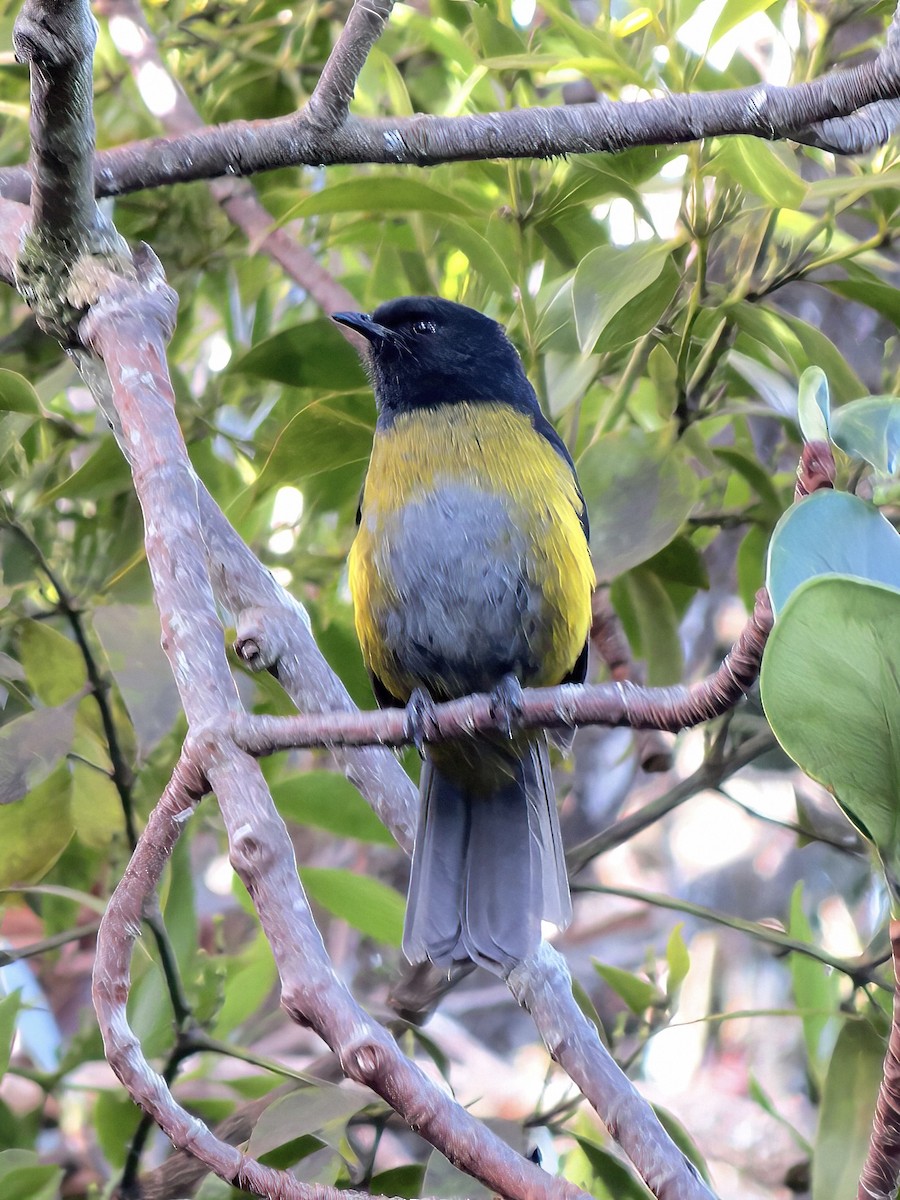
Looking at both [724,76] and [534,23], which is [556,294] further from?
[534,23]

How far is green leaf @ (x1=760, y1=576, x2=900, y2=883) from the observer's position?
77cm

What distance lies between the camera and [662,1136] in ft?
3.83

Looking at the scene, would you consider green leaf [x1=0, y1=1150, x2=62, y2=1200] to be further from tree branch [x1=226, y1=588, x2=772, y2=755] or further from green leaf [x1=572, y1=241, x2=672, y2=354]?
green leaf [x1=572, y1=241, x2=672, y2=354]

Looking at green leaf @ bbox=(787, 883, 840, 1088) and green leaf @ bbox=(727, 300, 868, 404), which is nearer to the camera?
green leaf @ bbox=(727, 300, 868, 404)

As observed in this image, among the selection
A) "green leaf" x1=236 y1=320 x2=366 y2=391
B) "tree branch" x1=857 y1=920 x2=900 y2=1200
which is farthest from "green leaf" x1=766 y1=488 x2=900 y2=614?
"green leaf" x1=236 y1=320 x2=366 y2=391

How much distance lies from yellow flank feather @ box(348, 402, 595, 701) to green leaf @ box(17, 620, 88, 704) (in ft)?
1.30

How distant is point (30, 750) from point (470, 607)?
0.63m

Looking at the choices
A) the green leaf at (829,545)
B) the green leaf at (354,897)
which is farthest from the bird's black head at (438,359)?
the green leaf at (829,545)

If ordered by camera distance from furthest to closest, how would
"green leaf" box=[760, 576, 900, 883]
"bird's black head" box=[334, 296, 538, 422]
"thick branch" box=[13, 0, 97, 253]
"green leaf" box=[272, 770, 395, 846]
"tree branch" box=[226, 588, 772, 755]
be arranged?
"bird's black head" box=[334, 296, 538, 422]
"green leaf" box=[272, 770, 395, 846]
"thick branch" box=[13, 0, 97, 253]
"tree branch" box=[226, 588, 772, 755]
"green leaf" box=[760, 576, 900, 883]

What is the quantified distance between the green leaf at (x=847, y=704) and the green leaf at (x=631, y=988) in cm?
104

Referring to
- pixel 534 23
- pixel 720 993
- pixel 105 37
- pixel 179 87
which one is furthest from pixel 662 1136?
pixel 720 993

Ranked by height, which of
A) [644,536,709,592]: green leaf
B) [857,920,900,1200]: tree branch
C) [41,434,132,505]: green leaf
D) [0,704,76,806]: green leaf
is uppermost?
[644,536,709,592]: green leaf

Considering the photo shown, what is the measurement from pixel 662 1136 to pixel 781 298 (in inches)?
90.9

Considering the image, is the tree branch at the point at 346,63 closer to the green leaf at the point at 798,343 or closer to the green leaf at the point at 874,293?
the green leaf at the point at 798,343
